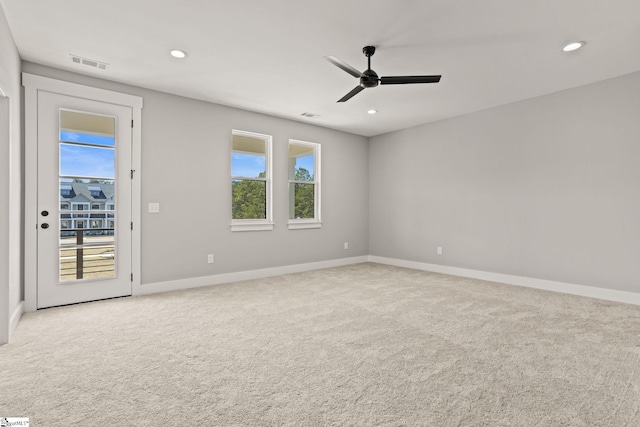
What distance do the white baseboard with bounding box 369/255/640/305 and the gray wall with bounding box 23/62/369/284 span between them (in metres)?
1.89

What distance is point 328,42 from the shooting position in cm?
311

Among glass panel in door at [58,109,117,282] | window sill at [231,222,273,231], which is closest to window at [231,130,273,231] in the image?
window sill at [231,222,273,231]

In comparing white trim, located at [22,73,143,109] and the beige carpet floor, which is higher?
white trim, located at [22,73,143,109]

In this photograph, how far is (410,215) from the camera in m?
6.28

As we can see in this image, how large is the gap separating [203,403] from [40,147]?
3.44m

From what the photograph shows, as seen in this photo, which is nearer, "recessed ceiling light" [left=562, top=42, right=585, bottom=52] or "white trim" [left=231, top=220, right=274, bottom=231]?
"recessed ceiling light" [left=562, top=42, right=585, bottom=52]

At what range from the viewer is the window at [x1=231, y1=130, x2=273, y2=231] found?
17.1 feet

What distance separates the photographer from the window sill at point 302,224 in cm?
580

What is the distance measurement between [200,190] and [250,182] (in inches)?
35.2

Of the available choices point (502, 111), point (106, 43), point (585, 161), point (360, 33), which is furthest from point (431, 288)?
point (106, 43)

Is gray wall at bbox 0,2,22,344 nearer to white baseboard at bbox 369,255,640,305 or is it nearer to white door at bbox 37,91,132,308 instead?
white door at bbox 37,91,132,308

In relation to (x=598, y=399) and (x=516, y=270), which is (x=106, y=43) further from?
(x=516, y=270)

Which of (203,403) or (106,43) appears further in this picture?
(106,43)

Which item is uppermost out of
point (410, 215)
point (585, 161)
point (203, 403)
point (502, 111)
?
point (502, 111)
